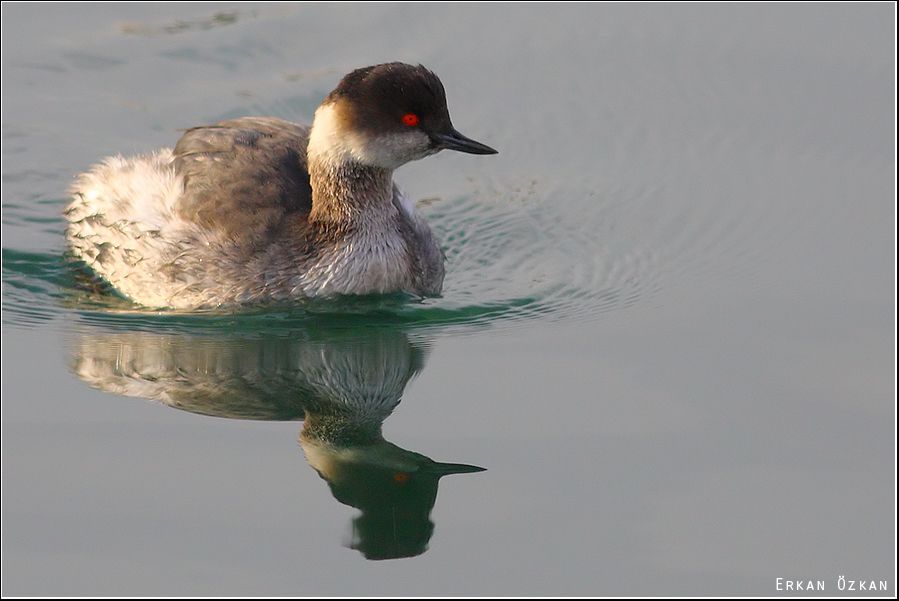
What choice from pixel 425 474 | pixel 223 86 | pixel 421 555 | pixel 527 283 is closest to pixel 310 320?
pixel 527 283

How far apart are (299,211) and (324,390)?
5.44 ft

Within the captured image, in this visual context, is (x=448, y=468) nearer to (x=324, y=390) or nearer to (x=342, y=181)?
(x=324, y=390)

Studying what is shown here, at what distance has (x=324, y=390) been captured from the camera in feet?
31.8

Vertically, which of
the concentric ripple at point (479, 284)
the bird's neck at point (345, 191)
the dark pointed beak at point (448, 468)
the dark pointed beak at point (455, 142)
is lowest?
the dark pointed beak at point (448, 468)

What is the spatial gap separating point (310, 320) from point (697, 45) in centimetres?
538

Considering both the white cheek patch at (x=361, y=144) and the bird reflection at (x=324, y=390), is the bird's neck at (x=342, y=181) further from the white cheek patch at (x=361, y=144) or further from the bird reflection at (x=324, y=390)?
the bird reflection at (x=324, y=390)

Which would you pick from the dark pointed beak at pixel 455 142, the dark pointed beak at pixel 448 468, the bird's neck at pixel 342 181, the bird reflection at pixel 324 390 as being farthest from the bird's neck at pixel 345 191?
the dark pointed beak at pixel 448 468

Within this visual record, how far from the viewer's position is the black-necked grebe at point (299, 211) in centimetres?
1033

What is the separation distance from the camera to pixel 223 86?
1434 cm

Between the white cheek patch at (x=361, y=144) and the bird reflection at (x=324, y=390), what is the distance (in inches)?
44.3

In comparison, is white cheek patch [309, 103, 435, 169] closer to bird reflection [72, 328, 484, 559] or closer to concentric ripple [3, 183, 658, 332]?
concentric ripple [3, 183, 658, 332]

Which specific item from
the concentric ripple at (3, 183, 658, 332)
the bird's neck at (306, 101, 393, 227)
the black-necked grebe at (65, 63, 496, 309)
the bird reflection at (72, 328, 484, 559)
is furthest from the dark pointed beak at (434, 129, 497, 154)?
the bird reflection at (72, 328, 484, 559)

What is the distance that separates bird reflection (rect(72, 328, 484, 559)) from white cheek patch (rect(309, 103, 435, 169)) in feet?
3.69

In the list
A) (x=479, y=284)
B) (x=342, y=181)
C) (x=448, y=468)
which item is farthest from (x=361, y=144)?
(x=448, y=468)
